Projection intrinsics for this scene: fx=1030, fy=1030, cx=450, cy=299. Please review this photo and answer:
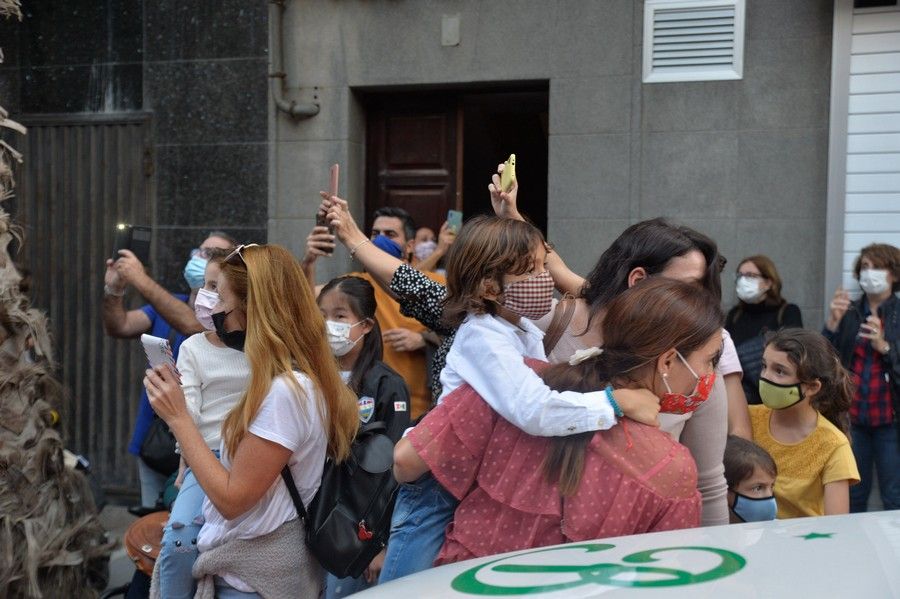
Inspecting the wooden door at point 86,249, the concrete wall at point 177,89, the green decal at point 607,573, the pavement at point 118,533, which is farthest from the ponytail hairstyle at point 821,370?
the wooden door at point 86,249

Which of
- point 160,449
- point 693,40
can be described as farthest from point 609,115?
point 160,449

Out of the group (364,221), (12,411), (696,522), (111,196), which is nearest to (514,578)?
(696,522)

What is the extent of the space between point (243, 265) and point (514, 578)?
1450 millimetres

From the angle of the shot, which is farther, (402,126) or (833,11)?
(402,126)

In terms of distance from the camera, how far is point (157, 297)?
5.04 metres

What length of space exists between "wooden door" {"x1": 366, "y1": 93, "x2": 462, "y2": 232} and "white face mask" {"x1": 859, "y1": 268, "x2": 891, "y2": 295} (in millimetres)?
2995

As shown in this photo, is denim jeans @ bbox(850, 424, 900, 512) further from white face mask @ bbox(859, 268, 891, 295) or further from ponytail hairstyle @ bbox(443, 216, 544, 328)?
ponytail hairstyle @ bbox(443, 216, 544, 328)

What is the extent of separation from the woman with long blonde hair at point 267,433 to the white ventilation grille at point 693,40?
4510 mm

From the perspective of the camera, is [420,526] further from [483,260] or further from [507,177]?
[507,177]

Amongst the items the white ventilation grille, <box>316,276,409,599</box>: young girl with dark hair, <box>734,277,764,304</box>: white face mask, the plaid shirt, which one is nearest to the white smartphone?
<box>316,276,409,599</box>: young girl with dark hair

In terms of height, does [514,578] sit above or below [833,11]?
below

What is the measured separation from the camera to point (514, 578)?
2184 mm

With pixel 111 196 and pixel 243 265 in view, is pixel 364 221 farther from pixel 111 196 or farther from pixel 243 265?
pixel 243 265

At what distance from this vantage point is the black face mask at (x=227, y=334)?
3.23 meters
